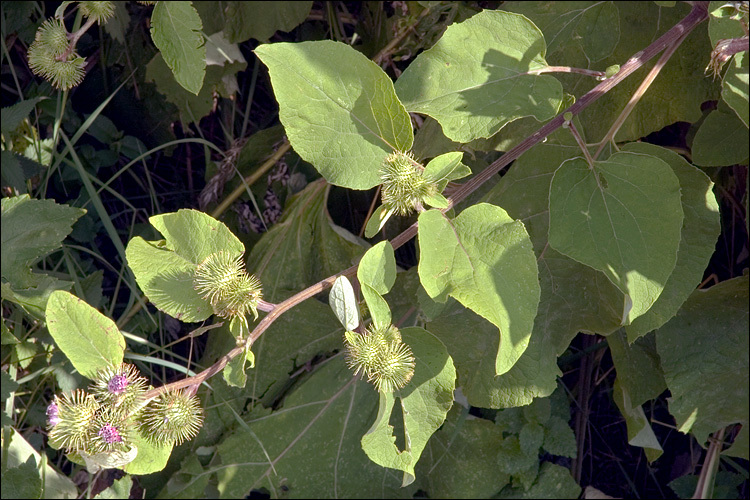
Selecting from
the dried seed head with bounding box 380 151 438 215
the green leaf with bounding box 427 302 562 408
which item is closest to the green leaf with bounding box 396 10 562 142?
the dried seed head with bounding box 380 151 438 215

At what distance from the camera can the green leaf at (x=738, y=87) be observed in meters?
1.12

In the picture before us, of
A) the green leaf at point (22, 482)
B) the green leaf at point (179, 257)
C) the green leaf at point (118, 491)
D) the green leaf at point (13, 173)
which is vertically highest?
the green leaf at point (179, 257)

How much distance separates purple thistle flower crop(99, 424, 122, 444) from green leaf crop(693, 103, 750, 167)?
4.45 ft

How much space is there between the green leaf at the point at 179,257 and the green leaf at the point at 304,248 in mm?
722

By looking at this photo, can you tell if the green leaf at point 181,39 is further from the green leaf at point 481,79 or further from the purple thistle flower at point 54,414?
the purple thistle flower at point 54,414

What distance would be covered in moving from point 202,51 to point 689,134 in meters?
1.30

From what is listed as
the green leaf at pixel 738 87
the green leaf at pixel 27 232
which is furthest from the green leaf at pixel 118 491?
the green leaf at pixel 738 87

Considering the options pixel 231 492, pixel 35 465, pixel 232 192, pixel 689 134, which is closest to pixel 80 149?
pixel 232 192

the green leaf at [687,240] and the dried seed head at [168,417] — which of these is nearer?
the dried seed head at [168,417]

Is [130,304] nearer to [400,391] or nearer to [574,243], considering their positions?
[400,391]

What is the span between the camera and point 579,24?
143 centimetres

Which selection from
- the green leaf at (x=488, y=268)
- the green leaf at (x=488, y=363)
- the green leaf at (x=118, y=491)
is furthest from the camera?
the green leaf at (x=118, y=491)

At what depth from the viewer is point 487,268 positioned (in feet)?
3.44

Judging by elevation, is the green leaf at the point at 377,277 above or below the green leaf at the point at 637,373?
above
